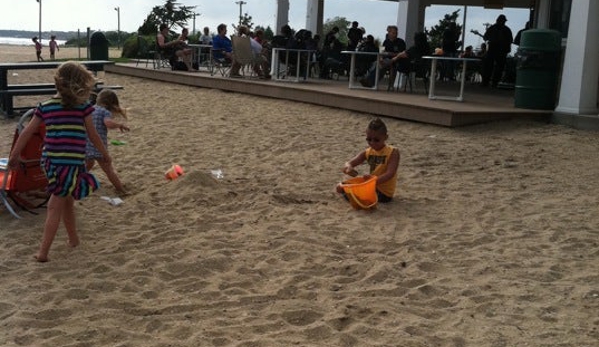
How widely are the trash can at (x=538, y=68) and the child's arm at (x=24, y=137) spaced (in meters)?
7.53

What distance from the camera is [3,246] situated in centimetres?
485

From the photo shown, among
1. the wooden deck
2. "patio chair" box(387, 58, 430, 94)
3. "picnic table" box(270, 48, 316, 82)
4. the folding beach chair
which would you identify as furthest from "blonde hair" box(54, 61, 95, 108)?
"picnic table" box(270, 48, 316, 82)

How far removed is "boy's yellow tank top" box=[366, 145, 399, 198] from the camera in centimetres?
604

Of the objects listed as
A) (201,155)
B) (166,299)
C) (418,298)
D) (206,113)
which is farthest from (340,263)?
(206,113)

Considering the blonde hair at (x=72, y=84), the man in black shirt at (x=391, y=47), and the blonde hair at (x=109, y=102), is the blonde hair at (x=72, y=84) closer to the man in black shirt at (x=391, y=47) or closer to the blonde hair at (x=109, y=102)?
the blonde hair at (x=109, y=102)

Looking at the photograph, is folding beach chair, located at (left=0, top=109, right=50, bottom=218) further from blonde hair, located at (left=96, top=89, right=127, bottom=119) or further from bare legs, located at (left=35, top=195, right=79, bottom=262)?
blonde hair, located at (left=96, top=89, right=127, bottom=119)

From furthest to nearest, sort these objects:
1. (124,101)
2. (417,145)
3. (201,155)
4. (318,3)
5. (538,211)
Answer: (318,3), (124,101), (417,145), (201,155), (538,211)

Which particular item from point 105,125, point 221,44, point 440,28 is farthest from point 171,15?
point 105,125

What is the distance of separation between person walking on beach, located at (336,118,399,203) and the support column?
43.7ft

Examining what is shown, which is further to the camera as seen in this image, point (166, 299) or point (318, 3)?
point (318, 3)

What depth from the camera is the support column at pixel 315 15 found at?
741 inches

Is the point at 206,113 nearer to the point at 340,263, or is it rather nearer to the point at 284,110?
the point at 284,110

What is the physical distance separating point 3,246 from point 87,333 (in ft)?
5.44

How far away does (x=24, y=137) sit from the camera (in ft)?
15.3
